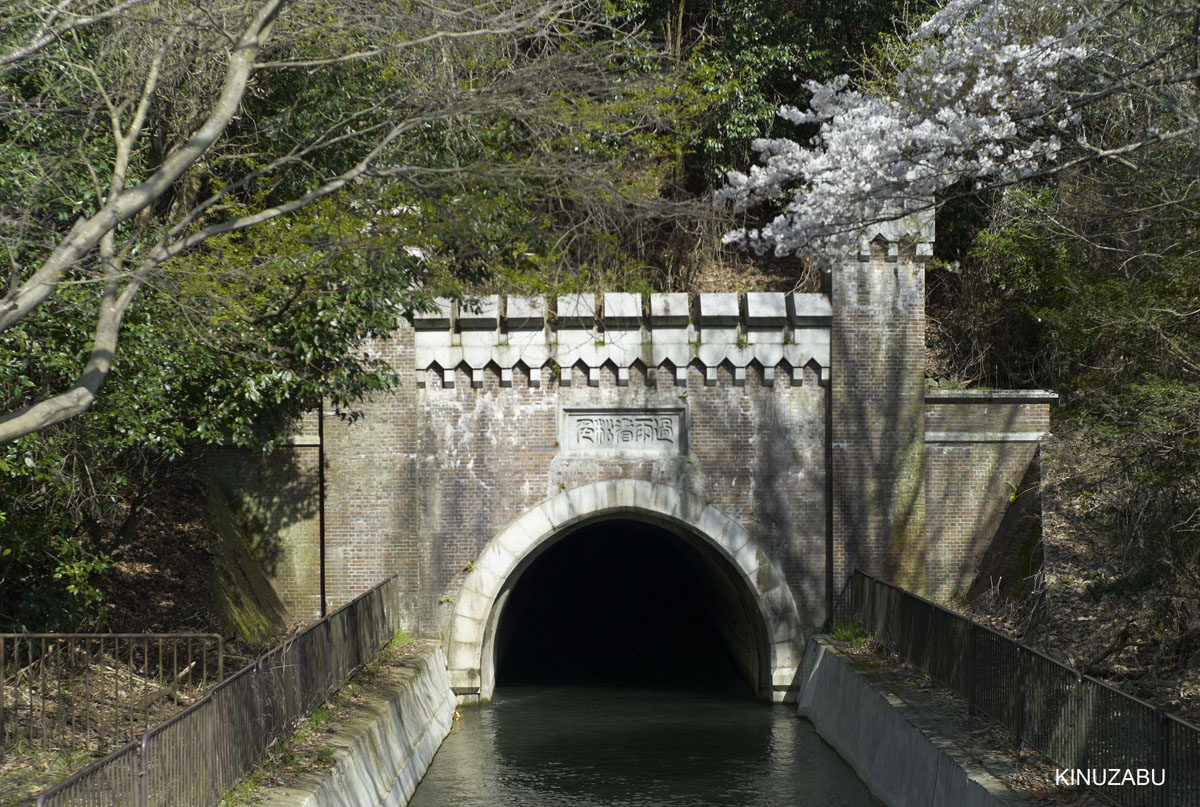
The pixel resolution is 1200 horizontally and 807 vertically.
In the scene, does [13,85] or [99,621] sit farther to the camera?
[99,621]

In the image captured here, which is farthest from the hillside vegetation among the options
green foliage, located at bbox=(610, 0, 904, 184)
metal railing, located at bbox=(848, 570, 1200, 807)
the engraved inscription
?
green foliage, located at bbox=(610, 0, 904, 184)

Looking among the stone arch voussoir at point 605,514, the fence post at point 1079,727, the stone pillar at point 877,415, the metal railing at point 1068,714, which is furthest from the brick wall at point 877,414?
the fence post at point 1079,727

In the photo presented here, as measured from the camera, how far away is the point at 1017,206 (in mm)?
19016

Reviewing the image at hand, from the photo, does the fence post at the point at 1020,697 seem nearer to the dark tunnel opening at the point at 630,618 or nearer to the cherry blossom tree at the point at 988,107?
the cherry blossom tree at the point at 988,107

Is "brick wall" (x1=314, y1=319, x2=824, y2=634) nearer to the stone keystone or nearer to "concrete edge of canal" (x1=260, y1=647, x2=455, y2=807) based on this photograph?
the stone keystone

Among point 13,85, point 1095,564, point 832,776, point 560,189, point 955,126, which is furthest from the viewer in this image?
point 1095,564

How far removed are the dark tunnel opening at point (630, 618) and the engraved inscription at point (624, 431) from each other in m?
2.15

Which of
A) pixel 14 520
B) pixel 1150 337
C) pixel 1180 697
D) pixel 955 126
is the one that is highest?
pixel 955 126

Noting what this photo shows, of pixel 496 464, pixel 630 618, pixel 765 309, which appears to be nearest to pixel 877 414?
pixel 765 309

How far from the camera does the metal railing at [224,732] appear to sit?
6.26 meters

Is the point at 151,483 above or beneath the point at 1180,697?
above

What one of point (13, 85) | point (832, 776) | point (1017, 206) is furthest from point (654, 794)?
point (1017, 206)

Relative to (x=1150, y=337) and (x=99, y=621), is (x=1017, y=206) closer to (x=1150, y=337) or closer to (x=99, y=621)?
(x=1150, y=337)

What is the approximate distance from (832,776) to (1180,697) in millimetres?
3565
